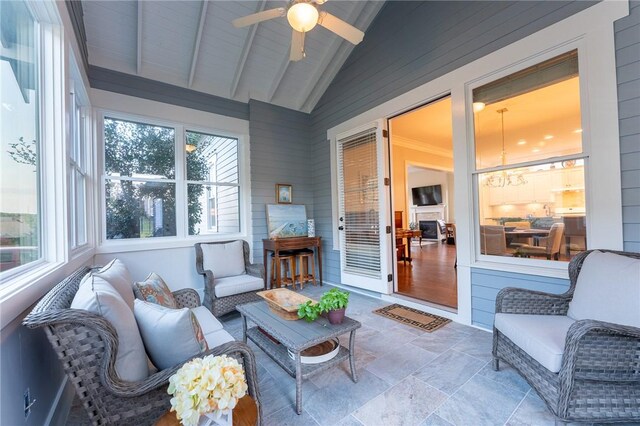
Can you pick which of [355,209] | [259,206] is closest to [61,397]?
[259,206]

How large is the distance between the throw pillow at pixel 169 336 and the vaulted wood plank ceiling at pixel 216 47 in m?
3.69

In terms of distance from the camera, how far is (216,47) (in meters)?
3.82

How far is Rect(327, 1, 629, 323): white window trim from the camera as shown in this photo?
6.72 ft

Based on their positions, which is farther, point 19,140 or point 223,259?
point 223,259

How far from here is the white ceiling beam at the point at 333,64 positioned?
3922mm

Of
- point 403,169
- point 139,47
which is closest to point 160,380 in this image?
point 139,47

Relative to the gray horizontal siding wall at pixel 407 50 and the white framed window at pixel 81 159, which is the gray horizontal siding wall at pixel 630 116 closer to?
the gray horizontal siding wall at pixel 407 50

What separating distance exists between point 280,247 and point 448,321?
101 inches

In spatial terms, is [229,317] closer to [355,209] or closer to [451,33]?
[355,209]

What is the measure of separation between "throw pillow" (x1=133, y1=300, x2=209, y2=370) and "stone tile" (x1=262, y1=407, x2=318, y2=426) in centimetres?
77

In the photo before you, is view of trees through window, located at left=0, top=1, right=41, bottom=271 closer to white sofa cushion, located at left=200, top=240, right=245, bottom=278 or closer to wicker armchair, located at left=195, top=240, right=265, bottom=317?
wicker armchair, located at left=195, top=240, right=265, bottom=317

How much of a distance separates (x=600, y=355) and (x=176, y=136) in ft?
16.1

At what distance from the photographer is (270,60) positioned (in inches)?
167

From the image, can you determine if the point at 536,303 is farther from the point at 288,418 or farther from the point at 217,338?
the point at 217,338
